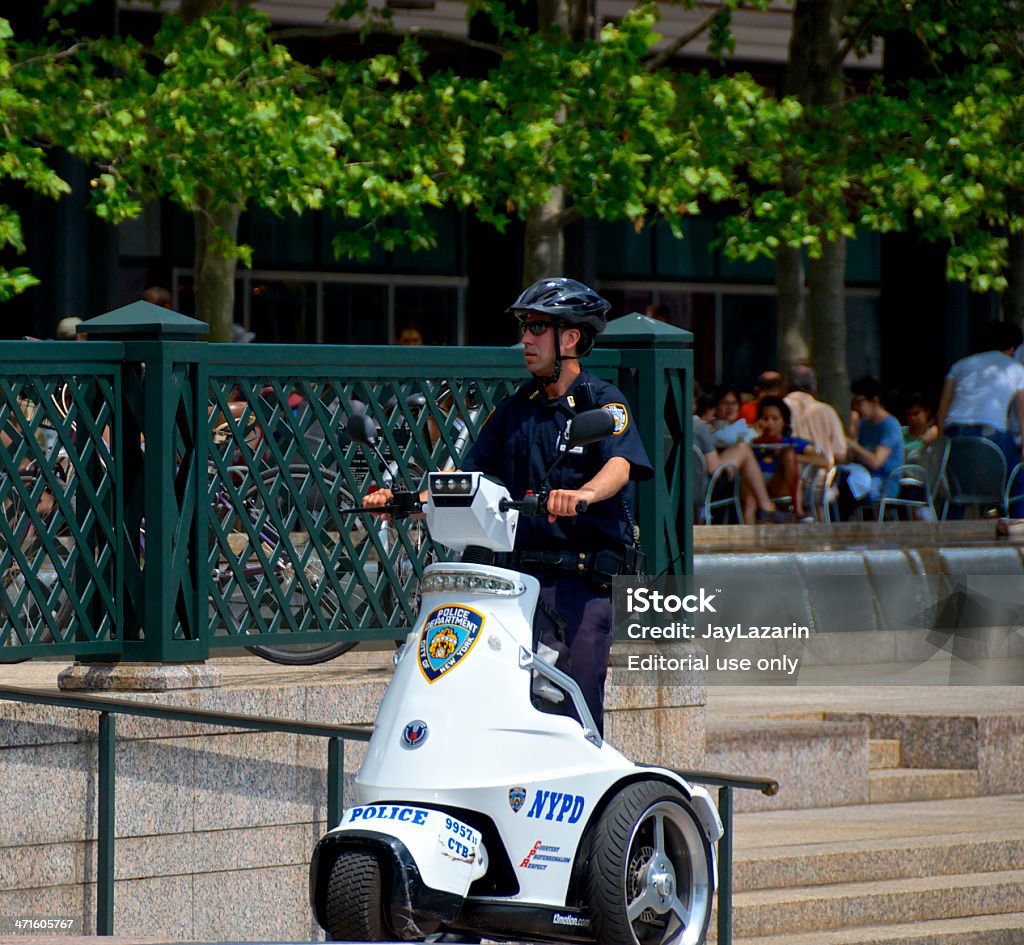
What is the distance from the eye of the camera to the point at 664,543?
962 cm

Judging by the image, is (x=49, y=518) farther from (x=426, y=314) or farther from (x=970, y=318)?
(x=970, y=318)

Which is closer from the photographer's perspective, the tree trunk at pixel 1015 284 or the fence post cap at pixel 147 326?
the fence post cap at pixel 147 326

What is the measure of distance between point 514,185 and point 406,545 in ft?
28.0

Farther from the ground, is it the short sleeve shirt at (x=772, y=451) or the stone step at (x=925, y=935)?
the short sleeve shirt at (x=772, y=451)

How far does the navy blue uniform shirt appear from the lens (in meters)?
6.68

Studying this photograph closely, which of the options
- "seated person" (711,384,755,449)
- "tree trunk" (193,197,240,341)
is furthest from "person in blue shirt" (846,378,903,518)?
"tree trunk" (193,197,240,341)

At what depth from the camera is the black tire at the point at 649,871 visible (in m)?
6.21

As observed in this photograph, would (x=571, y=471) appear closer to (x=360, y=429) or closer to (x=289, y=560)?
(x=360, y=429)

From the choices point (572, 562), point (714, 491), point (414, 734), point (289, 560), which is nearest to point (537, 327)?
point (572, 562)

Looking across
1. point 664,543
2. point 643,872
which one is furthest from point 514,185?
point 643,872

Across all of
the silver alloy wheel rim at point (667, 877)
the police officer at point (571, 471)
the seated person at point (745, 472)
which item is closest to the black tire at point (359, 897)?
the silver alloy wheel rim at point (667, 877)

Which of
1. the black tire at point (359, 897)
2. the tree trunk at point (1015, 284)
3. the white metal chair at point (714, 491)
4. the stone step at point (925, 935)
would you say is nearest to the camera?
the black tire at point (359, 897)

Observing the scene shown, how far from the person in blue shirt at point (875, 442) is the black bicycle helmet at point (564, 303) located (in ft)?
37.2

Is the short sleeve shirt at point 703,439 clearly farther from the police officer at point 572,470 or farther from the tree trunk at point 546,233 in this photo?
the police officer at point 572,470
